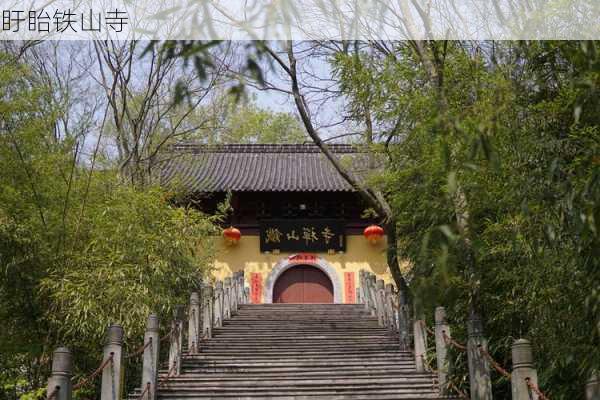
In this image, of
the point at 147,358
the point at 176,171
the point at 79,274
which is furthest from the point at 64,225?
the point at 176,171

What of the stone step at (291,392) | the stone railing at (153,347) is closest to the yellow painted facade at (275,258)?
the stone railing at (153,347)

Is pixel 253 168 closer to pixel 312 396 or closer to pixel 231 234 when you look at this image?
pixel 231 234

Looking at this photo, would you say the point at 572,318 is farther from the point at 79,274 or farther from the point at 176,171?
the point at 176,171

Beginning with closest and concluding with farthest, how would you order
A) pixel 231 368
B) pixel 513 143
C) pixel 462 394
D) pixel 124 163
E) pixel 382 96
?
pixel 513 143
pixel 462 394
pixel 382 96
pixel 231 368
pixel 124 163

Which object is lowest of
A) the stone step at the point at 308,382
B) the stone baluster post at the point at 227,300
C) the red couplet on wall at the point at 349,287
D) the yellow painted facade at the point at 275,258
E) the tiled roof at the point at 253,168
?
the stone step at the point at 308,382

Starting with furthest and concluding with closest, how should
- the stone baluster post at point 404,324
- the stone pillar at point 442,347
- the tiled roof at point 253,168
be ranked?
the tiled roof at point 253,168
the stone baluster post at point 404,324
the stone pillar at point 442,347

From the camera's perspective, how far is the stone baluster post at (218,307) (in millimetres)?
9945

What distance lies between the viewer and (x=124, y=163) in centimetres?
1088

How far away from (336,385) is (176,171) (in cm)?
1060

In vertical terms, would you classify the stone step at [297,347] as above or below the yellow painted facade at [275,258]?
below

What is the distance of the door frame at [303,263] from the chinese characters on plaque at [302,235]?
0.29 m

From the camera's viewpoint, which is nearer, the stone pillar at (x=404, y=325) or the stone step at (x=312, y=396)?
the stone step at (x=312, y=396)

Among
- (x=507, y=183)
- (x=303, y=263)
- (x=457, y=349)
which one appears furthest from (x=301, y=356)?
(x=303, y=263)

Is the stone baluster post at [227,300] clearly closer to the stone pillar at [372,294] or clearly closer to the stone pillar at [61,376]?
the stone pillar at [372,294]
